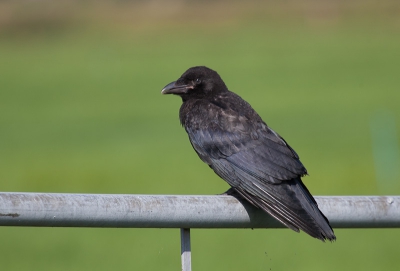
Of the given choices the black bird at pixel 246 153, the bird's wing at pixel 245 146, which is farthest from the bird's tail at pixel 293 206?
the bird's wing at pixel 245 146

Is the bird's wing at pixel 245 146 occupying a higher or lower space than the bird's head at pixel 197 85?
lower

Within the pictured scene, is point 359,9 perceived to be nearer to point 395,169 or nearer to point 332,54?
point 332,54

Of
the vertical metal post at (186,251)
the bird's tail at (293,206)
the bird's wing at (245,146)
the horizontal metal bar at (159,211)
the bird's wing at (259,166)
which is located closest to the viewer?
the horizontal metal bar at (159,211)

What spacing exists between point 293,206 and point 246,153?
1101 mm

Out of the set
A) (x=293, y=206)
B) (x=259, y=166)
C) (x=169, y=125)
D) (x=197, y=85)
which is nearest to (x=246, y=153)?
(x=259, y=166)

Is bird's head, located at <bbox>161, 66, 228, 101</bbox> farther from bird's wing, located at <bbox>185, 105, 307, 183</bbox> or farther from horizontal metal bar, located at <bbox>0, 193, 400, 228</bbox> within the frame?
horizontal metal bar, located at <bbox>0, 193, 400, 228</bbox>

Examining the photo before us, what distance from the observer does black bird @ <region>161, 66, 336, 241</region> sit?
5.18m

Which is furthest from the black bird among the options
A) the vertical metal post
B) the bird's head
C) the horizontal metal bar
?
the vertical metal post

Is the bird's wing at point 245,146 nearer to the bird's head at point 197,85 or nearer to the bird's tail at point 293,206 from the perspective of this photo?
the bird's tail at point 293,206

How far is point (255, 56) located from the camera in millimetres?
60281

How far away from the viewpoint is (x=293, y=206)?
5.24 metres

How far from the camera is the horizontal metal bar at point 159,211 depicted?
3719 millimetres

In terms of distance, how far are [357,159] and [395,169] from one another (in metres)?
2.27

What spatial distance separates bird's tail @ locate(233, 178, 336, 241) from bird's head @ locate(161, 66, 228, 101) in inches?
72.2
